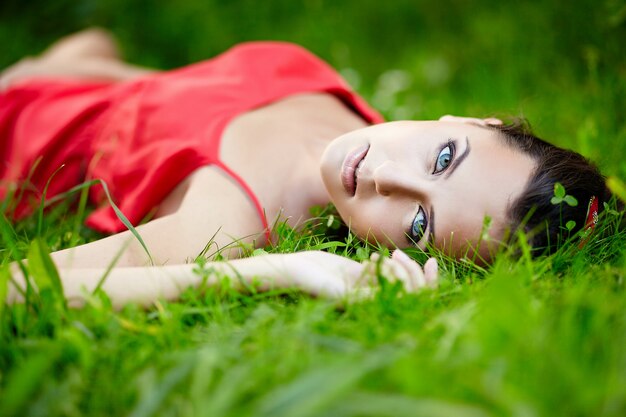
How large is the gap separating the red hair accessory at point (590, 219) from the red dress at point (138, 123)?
1114 millimetres

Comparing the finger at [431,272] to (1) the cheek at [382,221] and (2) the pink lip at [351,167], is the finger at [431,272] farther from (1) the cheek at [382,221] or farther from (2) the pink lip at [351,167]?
(2) the pink lip at [351,167]

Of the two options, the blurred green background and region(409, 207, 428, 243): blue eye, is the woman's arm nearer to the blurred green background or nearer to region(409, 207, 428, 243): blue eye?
region(409, 207, 428, 243): blue eye

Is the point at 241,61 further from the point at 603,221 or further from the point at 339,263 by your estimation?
the point at 603,221

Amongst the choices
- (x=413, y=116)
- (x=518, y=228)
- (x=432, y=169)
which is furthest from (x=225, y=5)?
(x=518, y=228)

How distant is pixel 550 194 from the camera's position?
196 cm

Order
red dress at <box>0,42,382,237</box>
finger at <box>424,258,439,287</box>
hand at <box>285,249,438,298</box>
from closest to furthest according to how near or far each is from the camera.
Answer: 1. hand at <box>285,249,438,298</box>
2. finger at <box>424,258,439,287</box>
3. red dress at <box>0,42,382,237</box>

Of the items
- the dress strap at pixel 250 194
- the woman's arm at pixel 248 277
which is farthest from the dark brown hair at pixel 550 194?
the dress strap at pixel 250 194

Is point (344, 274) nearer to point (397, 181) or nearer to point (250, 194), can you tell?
point (397, 181)

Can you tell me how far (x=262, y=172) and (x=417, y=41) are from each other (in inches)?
119

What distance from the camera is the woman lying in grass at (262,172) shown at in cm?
183

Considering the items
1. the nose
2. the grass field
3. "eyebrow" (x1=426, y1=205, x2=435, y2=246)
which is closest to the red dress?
the grass field

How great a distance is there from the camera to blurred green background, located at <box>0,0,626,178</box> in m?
3.60

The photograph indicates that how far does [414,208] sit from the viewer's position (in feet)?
6.63

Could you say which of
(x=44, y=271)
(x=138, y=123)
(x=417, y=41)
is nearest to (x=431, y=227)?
(x=44, y=271)
